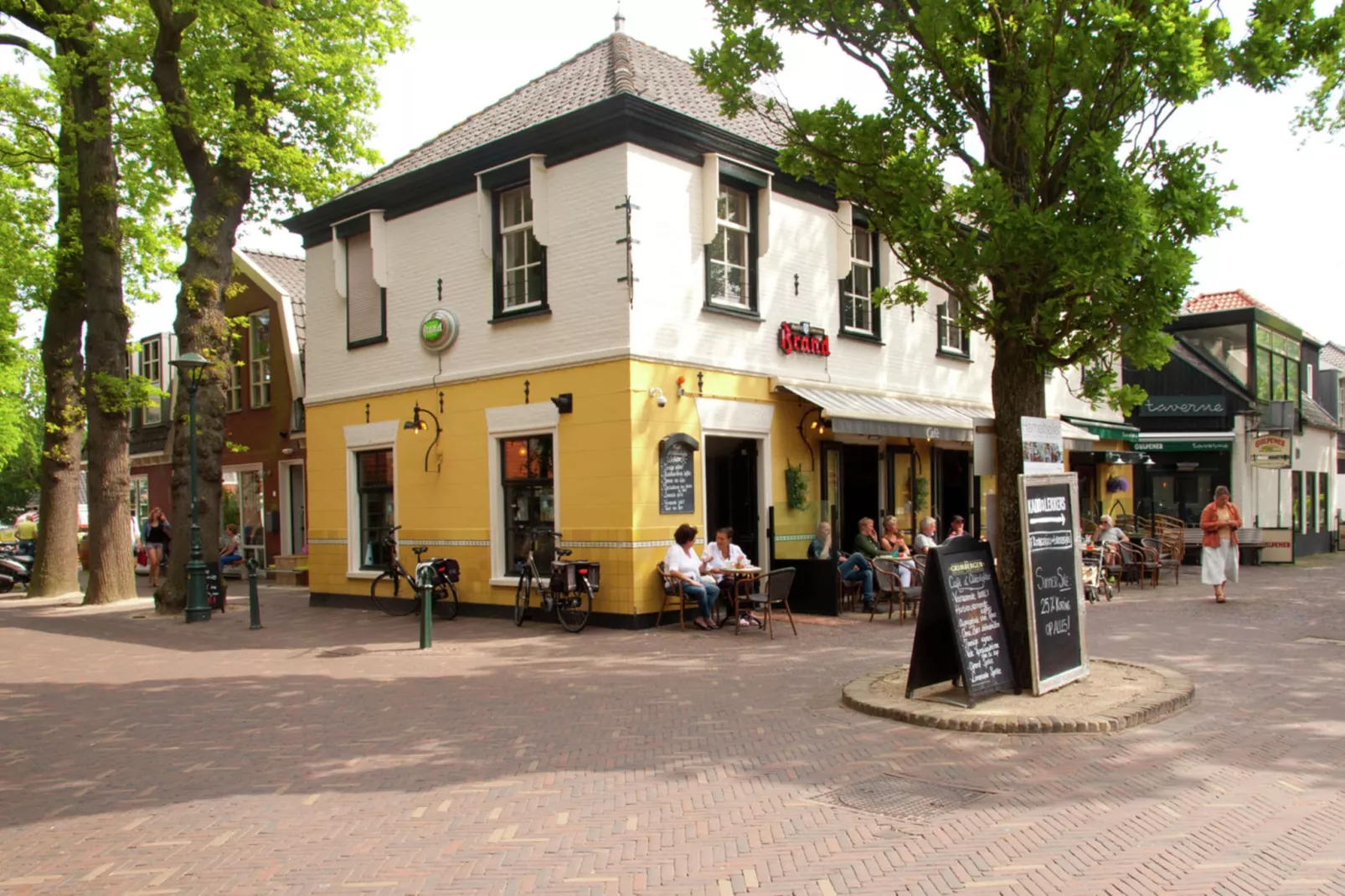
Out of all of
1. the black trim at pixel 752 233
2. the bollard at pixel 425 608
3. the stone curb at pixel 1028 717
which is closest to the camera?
the stone curb at pixel 1028 717

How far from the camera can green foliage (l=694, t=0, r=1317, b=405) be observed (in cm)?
709

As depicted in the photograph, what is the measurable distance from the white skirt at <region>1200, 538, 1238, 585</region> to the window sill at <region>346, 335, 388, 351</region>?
39.9 feet

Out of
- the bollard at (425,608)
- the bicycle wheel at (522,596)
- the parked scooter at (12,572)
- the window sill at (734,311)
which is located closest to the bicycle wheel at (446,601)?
the bicycle wheel at (522,596)

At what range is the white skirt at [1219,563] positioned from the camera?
13859 millimetres

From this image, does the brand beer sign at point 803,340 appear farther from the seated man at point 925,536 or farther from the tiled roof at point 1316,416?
the tiled roof at point 1316,416

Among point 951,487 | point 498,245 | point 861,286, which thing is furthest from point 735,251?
point 951,487

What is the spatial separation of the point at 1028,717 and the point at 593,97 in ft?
31.6

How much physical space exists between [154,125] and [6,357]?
429 inches

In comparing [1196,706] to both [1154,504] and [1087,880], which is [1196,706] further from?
[1154,504]

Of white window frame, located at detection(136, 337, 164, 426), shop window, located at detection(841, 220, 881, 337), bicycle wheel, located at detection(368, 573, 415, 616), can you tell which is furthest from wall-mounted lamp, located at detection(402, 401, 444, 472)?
white window frame, located at detection(136, 337, 164, 426)

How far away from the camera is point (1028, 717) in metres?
6.77

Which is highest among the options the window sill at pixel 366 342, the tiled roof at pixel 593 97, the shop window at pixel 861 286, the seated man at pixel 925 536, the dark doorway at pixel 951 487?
the tiled roof at pixel 593 97

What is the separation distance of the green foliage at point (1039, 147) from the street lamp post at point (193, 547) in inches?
371

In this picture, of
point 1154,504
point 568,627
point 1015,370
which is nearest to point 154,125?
point 568,627
